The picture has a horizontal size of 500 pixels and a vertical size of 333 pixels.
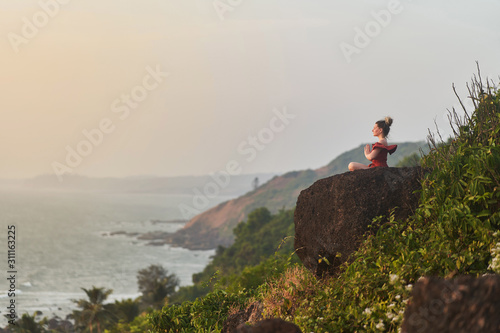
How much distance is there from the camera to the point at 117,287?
9162 centimetres

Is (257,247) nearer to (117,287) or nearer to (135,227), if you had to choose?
(117,287)

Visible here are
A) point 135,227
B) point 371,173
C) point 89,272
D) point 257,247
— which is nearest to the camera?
point 371,173

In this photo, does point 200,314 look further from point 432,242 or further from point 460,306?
point 460,306

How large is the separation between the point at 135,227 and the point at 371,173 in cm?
16941

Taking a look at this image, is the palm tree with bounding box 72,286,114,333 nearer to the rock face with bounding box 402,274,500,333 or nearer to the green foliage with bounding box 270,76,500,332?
the green foliage with bounding box 270,76,500,332

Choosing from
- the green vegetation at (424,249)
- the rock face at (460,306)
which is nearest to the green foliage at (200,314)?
the green vegetation at (424,249)

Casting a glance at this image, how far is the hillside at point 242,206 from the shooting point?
127312 mm

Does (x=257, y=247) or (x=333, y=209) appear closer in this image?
(x=333, y=209)

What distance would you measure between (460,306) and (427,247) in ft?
7.59

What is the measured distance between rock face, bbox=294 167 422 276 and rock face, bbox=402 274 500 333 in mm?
3162

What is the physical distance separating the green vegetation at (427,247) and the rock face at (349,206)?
0.20 meters

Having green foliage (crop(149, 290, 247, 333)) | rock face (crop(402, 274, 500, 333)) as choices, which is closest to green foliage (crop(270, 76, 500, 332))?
rock face (crop(402, 274, 500, 333))

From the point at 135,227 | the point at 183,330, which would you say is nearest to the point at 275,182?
the point at 135,227

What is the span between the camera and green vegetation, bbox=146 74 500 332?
5152mm
